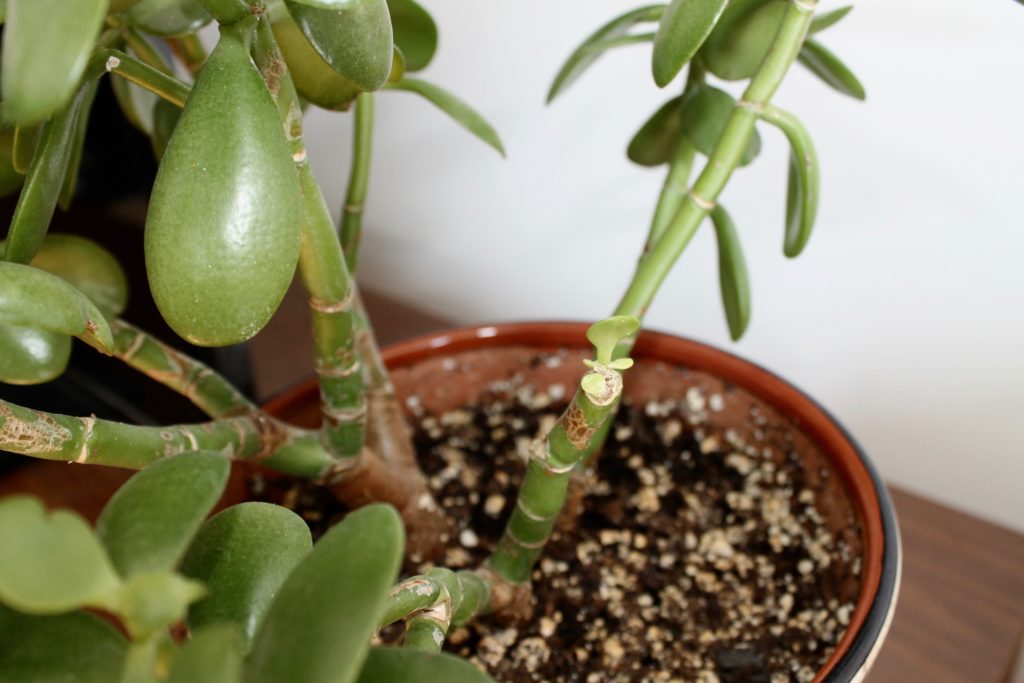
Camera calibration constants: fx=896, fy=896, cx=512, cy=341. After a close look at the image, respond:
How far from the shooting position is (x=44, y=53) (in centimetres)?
25

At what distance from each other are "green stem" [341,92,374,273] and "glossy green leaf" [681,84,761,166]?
7.9 inches

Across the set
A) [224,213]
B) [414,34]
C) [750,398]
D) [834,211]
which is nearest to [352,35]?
[224,213]

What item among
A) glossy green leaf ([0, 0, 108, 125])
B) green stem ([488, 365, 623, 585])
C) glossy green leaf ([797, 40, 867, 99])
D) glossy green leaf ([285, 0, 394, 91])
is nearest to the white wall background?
glossy green leaf ([797, 40, 867, 99])

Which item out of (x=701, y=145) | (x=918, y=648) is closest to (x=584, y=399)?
(x=701, y=145)

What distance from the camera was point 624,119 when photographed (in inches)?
33.8

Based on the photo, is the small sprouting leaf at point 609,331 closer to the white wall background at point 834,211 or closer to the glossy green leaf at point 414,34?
the glossy green leaf at point 414,34

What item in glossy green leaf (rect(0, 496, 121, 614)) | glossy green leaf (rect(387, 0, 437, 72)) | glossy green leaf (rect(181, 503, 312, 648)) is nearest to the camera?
glossy green leaf (rect(0, 496, 121, 614))

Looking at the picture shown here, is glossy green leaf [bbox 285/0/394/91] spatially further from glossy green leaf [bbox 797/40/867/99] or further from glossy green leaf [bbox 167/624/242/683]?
glossy green leaf [bbox 797/40/867/99]

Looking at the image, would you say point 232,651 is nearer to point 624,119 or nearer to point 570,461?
point 570,461

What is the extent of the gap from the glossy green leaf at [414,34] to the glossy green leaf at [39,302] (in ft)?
0.77

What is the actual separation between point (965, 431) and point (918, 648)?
0.21 m

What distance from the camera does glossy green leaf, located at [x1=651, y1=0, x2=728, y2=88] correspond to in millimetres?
377

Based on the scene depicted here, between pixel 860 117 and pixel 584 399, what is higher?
pixel 860 117

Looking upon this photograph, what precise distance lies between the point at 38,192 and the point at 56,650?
0.58 feet
